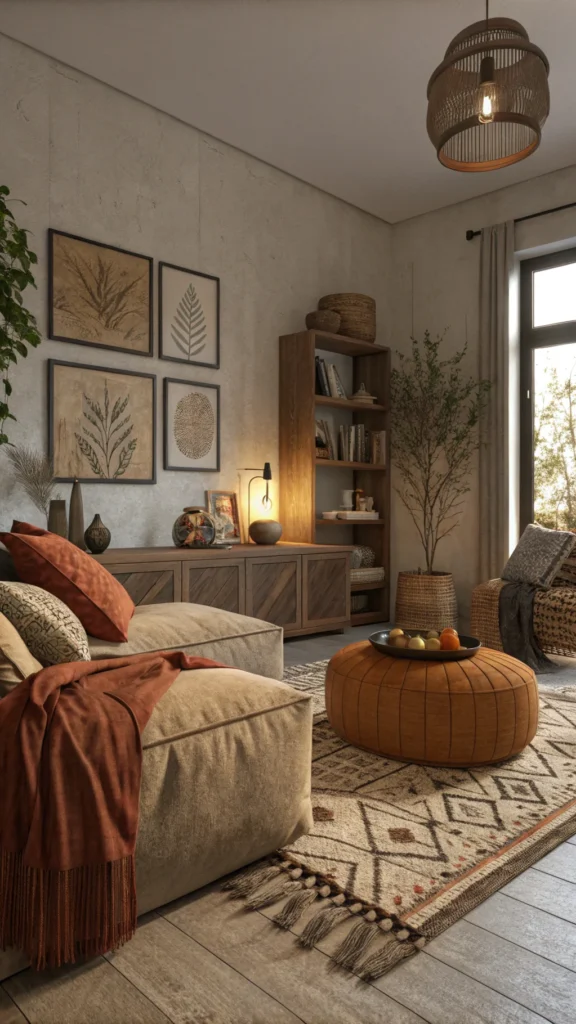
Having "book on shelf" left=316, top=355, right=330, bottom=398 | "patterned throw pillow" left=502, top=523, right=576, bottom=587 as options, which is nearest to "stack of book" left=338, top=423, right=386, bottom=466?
"book on shelf" left=316, top=355, right=330, bottom=398

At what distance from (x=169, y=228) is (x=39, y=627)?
3265 mm

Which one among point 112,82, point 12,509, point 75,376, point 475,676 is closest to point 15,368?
point 75,376

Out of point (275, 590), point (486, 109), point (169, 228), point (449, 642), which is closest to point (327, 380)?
point (169, 228)

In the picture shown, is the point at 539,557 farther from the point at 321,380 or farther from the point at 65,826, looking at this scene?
the point at 65,826

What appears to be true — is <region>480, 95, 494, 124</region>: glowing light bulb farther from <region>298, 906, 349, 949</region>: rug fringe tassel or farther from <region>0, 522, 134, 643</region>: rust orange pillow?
<region>298, 906, 349, 949</region>: rug fringe tassel

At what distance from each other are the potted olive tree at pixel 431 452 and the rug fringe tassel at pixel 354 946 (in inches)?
144

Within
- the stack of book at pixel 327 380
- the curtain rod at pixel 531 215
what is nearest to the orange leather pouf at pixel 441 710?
the stack of book at pixel 327 380

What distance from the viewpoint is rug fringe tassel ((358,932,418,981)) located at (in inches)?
51.4

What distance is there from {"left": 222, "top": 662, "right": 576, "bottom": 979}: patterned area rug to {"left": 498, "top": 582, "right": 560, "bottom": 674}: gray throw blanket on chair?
143 centimetres

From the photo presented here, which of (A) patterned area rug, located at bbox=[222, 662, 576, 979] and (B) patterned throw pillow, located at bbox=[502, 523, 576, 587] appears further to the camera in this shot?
(B) patterned throw pillow, located at bbox=[502, 523, 576, 587]

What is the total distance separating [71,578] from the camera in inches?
87.7

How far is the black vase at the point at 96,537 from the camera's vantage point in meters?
3.63

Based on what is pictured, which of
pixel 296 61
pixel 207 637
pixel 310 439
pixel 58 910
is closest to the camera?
pixel 58 910

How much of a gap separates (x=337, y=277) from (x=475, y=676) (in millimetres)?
4006
